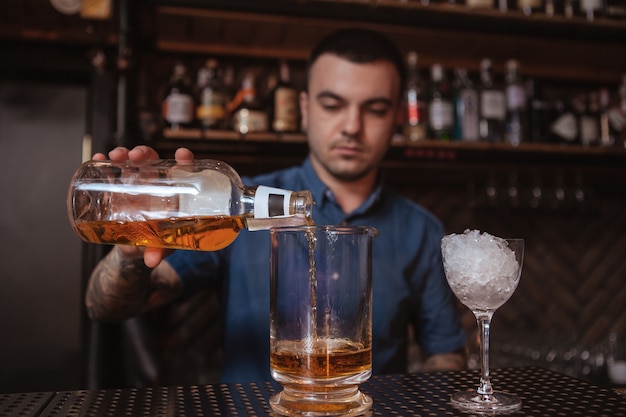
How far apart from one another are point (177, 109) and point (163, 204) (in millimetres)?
1197

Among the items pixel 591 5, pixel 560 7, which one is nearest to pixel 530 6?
pixel 560 7

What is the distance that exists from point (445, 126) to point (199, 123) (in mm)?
894

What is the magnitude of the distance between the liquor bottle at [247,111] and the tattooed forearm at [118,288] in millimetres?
866

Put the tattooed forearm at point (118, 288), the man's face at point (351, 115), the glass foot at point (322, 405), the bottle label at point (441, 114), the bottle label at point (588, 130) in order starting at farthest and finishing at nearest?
the bottle label at point (588, 130), the bottle label at point (441, 114), the man's face at point (351, 115), the tattooed forearm at point (118, 288), the glass foot at point (322, 405)

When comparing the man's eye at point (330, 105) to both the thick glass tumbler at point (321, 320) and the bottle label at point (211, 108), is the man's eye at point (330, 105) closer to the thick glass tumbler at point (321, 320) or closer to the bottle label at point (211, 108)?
the bottle label at point (211, 108)

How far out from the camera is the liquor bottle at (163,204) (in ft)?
2.97

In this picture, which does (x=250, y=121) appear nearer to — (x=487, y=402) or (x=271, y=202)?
(x=271, y=202)

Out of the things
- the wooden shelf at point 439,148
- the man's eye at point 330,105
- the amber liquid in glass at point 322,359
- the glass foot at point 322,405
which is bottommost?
the glass foot at point 322,405

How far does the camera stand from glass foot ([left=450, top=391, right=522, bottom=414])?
0.71 metres

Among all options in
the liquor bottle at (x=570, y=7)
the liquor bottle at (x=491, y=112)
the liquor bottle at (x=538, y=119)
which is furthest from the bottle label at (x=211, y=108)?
the liquor bottle at (x=570, y=7)

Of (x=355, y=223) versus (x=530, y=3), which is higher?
(x=530, y=3)

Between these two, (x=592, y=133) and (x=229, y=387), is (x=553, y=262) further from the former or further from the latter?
(x=229, y=387)

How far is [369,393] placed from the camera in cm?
81

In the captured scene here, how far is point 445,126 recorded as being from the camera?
2.23 m
